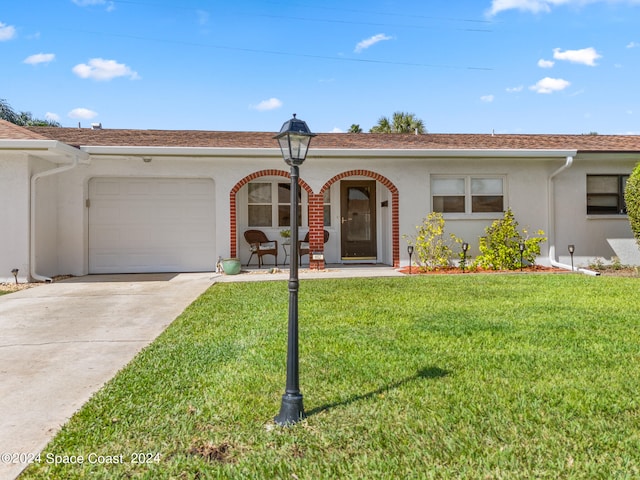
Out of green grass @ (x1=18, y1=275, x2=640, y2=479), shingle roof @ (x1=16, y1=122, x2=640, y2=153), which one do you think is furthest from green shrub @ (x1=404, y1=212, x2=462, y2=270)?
green grass @ (x1=18, y1=275, x2=640, y2=479)

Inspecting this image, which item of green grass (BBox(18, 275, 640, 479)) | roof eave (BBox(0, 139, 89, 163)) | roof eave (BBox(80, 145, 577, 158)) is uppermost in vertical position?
roof eave (BBox(80, 145, 577, 158))

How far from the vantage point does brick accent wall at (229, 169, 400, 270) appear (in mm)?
10812

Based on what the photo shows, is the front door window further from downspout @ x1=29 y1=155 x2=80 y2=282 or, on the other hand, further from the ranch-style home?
downspout @ x1=29 y1=155 x2=80 y2=282

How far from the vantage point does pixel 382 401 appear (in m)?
2.99

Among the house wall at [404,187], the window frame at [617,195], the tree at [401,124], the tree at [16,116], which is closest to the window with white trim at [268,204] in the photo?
the house wall at [404,187]

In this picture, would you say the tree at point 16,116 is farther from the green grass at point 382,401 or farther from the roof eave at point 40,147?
the green grass at point 382,401

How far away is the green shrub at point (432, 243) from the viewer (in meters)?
10.8

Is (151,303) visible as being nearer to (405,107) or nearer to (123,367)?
(123,367)

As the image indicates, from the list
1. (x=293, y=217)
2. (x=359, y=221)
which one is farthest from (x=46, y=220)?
(x=293, y=217)

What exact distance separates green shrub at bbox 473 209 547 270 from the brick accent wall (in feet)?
6.58

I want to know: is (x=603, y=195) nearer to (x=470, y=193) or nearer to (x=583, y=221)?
(x=583, y=221)

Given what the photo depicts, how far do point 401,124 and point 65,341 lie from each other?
24.3 m

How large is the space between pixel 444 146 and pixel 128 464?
34.5 feet

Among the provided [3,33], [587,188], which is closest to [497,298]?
[587,188]
